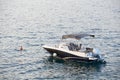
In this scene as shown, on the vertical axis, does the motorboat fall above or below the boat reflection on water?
above

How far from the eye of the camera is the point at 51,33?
3841 inches

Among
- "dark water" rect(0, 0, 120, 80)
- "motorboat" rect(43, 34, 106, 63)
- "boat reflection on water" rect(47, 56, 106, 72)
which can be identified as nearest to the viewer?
"dark water" rect(0, 0, 120, 80)

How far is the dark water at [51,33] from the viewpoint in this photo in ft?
230

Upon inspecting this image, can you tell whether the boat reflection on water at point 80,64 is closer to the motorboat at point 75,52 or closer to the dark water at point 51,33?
the dark water at point 51,33

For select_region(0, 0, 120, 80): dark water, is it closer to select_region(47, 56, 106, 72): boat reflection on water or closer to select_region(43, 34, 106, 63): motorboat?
select_region(47, 56, 106, 72): boat reflection on water

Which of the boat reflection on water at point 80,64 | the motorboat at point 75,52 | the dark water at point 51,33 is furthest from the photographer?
the motorboat at point 75,52

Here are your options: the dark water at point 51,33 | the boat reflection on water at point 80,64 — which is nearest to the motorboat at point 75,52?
the boat reflection on water at point 80,64

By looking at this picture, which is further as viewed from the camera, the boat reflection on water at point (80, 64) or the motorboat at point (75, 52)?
the motorboat at point (75, 52)

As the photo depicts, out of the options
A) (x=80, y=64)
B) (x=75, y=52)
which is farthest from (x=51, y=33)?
(x=80, y=64)

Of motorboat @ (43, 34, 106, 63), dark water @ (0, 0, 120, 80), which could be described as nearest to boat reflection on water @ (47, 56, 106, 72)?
dark water @ (0, 0, 120, 80)

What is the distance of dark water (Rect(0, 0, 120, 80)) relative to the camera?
70000 millimetres

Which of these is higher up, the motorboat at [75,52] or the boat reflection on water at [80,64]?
the motorboat at [75,52]

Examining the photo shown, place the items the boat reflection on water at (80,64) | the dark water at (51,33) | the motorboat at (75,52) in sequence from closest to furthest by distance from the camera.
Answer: the dark water at (51,33) < the boat reflection on water at (80,64) < the motorboat at (75,52)

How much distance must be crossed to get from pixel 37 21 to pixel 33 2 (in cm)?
4255
